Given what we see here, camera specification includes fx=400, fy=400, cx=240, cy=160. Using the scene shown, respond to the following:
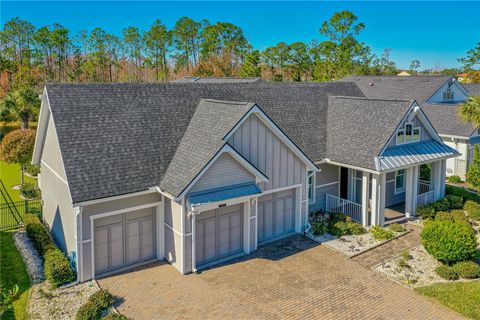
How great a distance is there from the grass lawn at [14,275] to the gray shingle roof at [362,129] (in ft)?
50.9

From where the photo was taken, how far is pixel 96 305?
42.5 ft

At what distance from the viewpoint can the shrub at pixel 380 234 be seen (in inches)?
759

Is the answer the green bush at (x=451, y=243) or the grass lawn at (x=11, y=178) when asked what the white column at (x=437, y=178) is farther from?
the grass lawn at (x=11, y=178)

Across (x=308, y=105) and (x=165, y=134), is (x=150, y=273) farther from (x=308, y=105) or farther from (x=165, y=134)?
(x=308, y=105)

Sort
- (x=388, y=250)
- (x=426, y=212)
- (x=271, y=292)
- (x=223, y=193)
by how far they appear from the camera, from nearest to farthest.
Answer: (x=271, y=292), (x=223, y=193), (x=388, y=250), (x=426, y=212)

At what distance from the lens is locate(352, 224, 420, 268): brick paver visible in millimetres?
17188

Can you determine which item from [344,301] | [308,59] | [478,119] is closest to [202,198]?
[344,301]

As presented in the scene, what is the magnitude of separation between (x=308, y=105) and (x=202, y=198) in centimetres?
1187

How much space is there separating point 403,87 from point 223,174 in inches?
1141

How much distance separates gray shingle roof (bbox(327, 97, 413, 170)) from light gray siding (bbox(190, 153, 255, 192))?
6950 mm

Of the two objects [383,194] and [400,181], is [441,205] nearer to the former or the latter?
[400,181]

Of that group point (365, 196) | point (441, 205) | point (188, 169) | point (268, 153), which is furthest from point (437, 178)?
point (188, 169)

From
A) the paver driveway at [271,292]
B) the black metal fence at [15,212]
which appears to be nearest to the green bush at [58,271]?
the paver driveway at [271,292]

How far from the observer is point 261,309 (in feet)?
44.4
